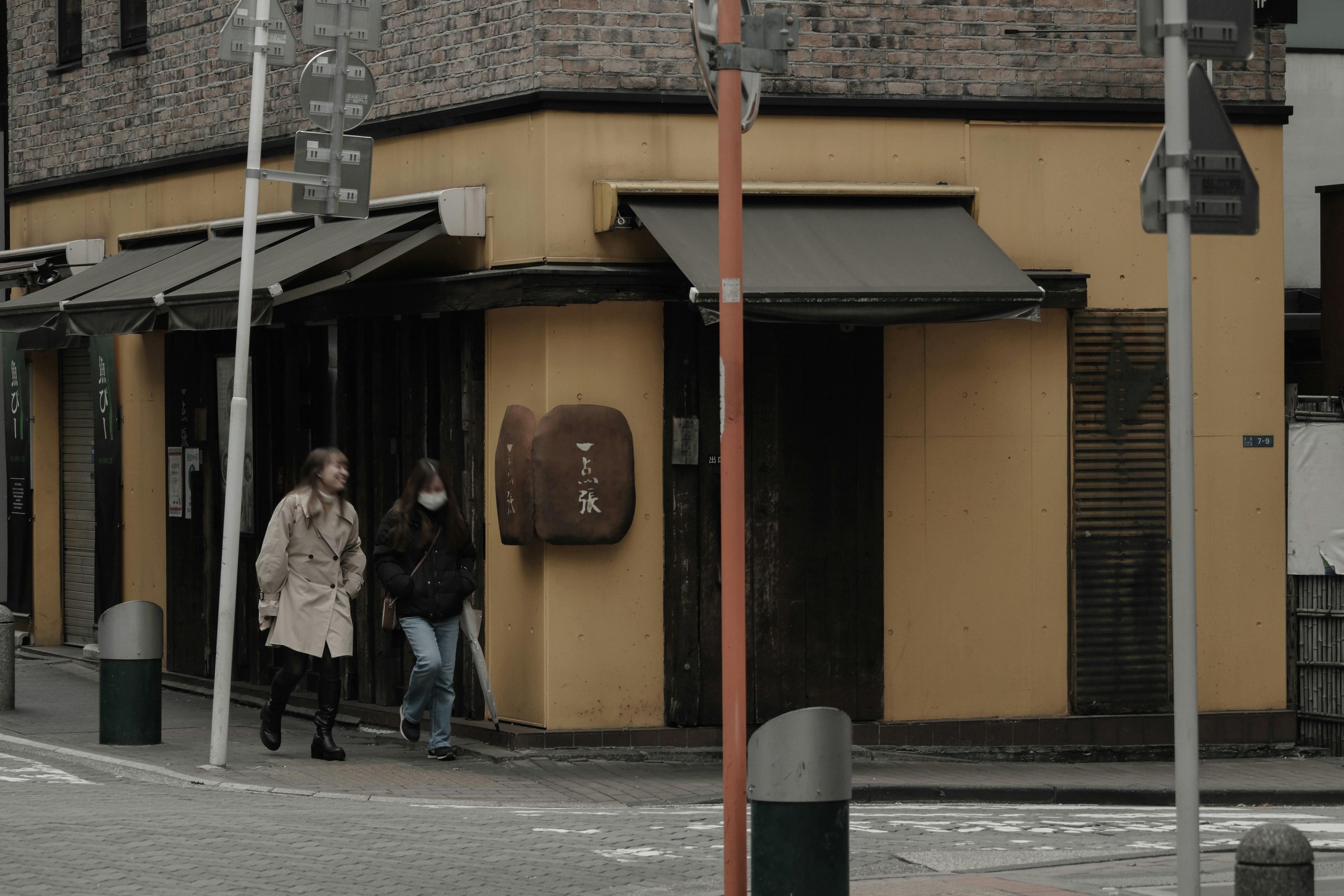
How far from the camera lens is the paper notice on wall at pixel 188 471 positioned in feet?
50.9

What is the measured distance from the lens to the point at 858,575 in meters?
12.4

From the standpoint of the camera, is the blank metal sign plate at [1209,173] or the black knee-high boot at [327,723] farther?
the black knee-high boot at [327,723]

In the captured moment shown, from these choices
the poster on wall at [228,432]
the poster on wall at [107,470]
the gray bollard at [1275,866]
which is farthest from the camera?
the poster on wall at [107,470]

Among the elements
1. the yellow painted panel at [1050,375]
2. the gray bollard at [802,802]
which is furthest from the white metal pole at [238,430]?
the gray bollard at [802,802]

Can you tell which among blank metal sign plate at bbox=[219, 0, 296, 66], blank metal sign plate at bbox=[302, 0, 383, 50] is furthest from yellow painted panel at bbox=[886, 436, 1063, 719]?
blank metal sign plate at bbox=[219, 0, 296, 66]

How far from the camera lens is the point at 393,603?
38.3 ft

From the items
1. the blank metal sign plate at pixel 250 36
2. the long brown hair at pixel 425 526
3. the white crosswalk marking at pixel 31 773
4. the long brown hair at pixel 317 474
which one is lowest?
the white crosswalk marking at pixel 31 773

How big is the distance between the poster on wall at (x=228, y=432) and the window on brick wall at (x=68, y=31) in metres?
4.10

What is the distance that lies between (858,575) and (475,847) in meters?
4.38

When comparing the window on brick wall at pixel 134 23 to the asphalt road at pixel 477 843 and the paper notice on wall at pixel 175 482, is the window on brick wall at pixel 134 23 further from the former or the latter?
the asphalt road at pixel 477 843

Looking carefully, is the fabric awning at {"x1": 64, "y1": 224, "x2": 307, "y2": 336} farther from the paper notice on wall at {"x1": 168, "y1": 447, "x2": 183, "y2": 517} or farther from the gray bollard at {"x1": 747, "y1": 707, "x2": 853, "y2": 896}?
the gray bollard at {"x1": 747, "y1": 707, "x2": 853, "y2": 896}

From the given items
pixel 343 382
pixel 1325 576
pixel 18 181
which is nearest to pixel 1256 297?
pixel 1325 576

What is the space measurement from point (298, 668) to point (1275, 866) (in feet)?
22.6

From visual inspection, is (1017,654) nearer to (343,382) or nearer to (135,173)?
(343,382)
